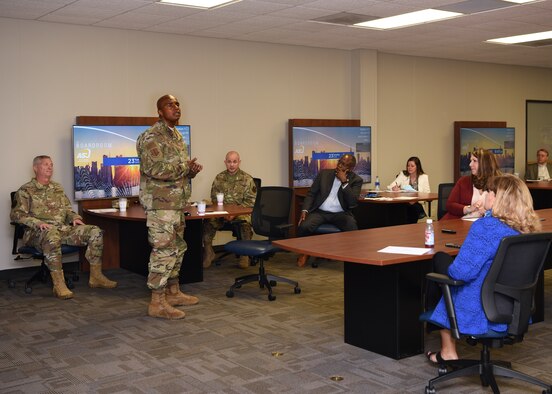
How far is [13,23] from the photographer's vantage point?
7.26 m

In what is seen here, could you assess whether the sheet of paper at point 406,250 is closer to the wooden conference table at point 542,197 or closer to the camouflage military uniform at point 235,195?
the camouflage military uniform at point 235,195

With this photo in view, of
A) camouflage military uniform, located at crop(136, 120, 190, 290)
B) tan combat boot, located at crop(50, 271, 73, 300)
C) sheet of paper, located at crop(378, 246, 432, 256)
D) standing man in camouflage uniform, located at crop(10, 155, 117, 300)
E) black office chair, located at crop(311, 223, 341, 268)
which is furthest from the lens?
black office chair, located at crop(311, 223, 341, 268)

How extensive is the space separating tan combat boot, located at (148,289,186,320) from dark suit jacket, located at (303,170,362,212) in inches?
99.2

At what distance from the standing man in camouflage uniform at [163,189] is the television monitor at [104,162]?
7.14 ft

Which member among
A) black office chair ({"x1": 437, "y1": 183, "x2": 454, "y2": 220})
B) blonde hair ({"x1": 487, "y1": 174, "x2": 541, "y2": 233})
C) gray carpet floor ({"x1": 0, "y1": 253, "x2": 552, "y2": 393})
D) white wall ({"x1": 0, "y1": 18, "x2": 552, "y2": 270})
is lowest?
gray carpet floor ({"x1": 0, "y1": 253, "x2": 552, "y2": 393})

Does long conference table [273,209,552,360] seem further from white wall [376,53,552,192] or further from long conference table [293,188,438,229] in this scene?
white wall [376,53,552,192]

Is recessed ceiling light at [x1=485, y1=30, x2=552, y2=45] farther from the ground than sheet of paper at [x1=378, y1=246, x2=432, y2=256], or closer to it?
farther from the ground

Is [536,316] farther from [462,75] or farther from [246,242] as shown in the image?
[462,75]

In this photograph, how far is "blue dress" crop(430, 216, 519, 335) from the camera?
351cm

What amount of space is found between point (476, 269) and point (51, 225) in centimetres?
439

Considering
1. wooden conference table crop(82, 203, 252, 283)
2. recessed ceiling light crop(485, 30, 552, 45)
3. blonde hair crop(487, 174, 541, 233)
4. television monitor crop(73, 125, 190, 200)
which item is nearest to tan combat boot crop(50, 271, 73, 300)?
wooden conference table crop(82, 203, 252, 283)

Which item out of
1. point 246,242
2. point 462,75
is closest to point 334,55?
point 462,75

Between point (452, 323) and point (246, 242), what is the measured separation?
3017 mm

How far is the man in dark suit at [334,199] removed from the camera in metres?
7.52
